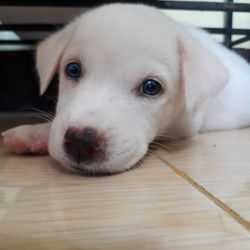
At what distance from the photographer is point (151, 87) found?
1358mm

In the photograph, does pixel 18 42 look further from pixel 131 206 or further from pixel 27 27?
pixel 131 206

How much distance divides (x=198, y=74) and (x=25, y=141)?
1.68ft

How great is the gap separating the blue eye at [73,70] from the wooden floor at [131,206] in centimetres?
23

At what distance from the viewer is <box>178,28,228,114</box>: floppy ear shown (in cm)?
139

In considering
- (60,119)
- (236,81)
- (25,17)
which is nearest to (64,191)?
(60,119)

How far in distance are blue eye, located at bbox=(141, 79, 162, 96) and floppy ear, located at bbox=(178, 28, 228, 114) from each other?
0.08 metres

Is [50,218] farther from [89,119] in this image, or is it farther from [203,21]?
[203,21]

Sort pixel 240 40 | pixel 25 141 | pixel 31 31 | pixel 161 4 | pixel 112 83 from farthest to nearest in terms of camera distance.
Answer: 1. pixel 240 40
2. pixel 31 31
3. pixel 161 4
4. pixel 25 141
5. pixel 112 83

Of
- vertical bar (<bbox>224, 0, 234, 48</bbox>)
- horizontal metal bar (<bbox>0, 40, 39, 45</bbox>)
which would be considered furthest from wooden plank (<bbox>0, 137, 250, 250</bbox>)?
vertical bar (<bbox>224, 0, 234, 48</bbox>)

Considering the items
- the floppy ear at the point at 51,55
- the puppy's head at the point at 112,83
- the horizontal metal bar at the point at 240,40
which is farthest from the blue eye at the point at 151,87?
the horizontal metal bar at the point at 240,40

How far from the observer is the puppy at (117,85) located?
1151 millimetres

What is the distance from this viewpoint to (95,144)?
3.66 ft

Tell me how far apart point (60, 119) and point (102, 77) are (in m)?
0.17

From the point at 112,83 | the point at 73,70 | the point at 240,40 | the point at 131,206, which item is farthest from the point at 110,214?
the point at 240,40
